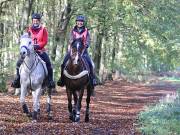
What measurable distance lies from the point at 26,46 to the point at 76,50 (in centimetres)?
148

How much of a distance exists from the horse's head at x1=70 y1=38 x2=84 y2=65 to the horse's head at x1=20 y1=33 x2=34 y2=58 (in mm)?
1162

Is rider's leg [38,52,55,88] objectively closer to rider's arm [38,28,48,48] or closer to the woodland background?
rider's arm [38,28,48,48]

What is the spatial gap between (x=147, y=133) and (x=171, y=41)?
44.4ft

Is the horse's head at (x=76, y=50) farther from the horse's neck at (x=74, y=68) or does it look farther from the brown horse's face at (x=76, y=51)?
the horse's neck at (x=74, y=68)

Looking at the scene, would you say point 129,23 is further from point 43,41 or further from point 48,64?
point 43,41

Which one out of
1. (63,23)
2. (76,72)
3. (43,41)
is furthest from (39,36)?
(63,23)

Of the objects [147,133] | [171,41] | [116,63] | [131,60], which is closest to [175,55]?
[171,41]

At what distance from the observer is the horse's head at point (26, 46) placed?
11.8m

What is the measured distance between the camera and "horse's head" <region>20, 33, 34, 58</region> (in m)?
11.8

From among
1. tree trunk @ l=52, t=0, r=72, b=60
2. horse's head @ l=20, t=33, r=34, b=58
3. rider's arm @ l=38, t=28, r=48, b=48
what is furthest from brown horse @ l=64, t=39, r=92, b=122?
tree trunk @ l=52, t=0, r=72, b=60

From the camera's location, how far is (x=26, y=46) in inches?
475

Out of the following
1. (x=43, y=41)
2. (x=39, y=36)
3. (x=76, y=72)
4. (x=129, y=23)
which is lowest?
(x=76, y=72)

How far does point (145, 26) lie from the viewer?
23.4 metres

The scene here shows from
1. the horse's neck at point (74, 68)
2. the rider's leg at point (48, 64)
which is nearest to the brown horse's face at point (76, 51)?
the horse's neck at point (74, 68)
